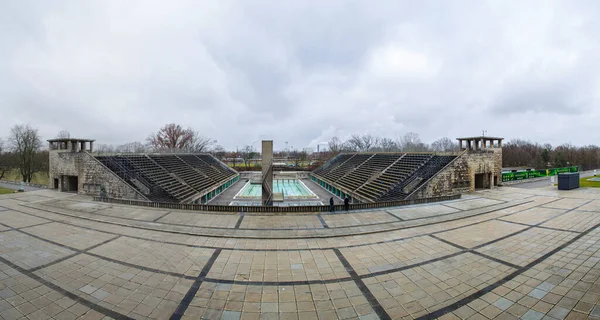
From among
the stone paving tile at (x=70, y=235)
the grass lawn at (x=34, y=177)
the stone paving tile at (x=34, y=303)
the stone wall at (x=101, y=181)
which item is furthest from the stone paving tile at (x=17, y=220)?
the grass lawn at (x=34, y=177)

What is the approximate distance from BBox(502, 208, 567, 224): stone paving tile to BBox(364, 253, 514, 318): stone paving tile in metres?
6.48

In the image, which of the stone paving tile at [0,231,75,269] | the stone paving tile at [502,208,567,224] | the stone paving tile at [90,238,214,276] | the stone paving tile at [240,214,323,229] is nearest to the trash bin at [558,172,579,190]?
the stone paving tile at [502,208,567,224]

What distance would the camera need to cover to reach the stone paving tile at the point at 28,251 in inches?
271

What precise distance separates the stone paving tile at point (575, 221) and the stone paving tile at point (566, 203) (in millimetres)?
1549

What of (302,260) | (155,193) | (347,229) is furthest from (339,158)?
(302,260)

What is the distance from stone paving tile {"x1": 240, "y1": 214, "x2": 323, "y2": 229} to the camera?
10.1 m

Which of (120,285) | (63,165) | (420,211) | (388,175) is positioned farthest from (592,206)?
(63,165)

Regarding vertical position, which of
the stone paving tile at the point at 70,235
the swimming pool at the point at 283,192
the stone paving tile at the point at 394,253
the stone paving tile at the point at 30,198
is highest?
the stone paving tile at the point at 30,198

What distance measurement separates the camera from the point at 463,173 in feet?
67.2

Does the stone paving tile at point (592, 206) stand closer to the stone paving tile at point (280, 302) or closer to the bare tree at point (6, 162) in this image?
the stone paving tile at point (280, 302)

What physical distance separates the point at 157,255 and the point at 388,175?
2155cm

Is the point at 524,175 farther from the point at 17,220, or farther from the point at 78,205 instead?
the point at 17,220

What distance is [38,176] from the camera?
3891cm

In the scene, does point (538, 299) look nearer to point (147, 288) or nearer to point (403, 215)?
point (403, 215)
